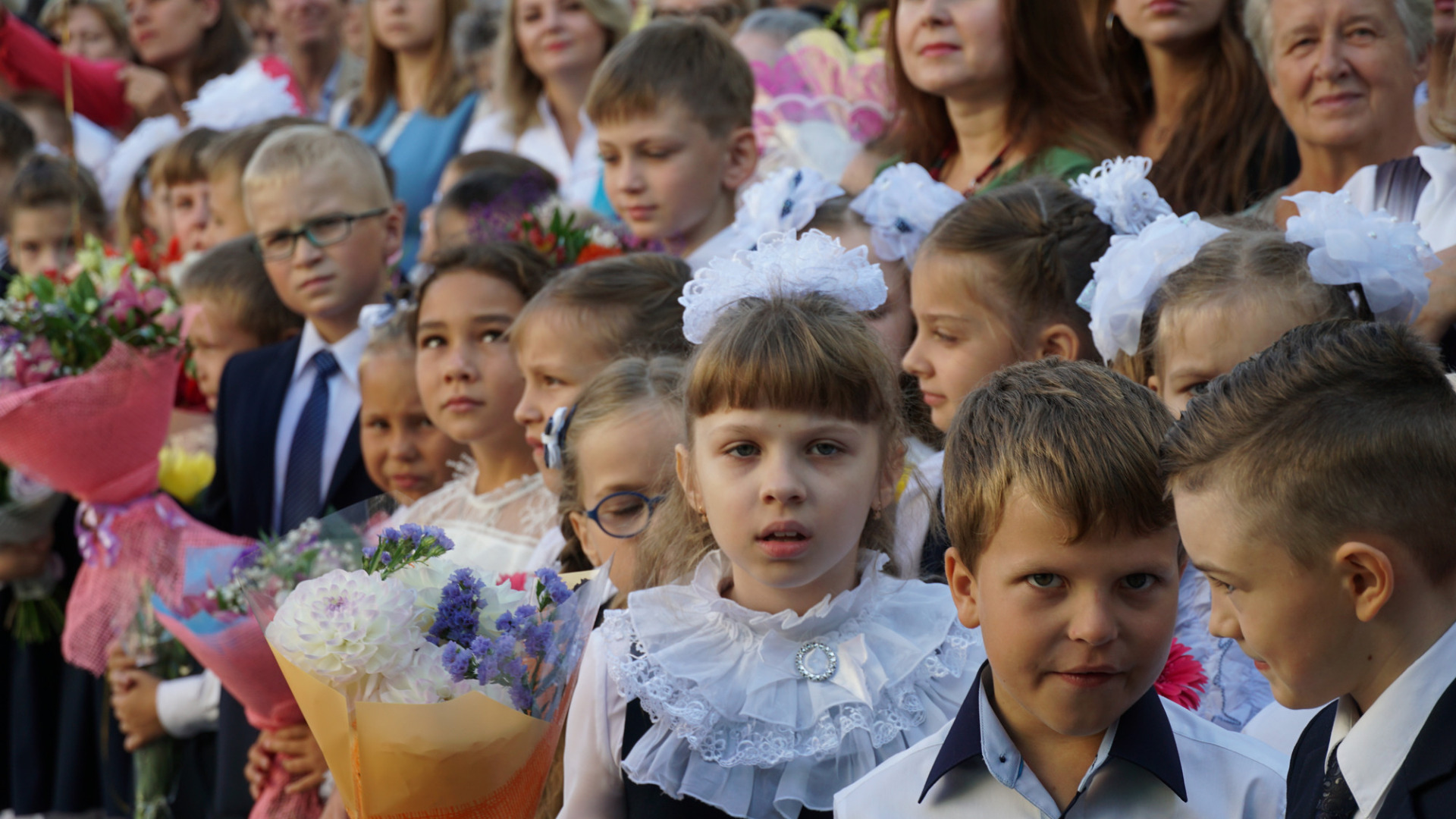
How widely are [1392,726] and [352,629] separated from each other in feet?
4.50

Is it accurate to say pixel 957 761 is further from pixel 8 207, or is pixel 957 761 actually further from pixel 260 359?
pixel 8 207

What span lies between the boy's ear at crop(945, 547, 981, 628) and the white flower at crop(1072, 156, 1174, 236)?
1.29 m

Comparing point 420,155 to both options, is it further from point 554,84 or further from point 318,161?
point 318,161

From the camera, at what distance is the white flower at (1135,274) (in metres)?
2.80

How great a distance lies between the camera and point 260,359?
16.9 feet

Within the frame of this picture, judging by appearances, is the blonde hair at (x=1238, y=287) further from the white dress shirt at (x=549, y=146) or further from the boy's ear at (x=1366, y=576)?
the white dress shirt at (x=549, y=146)

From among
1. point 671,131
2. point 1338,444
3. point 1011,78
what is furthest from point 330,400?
point 1338,444

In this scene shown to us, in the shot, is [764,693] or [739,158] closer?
[764,693]

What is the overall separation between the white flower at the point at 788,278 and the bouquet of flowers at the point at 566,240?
1537 mm

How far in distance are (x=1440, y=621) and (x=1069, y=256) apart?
1624 mm

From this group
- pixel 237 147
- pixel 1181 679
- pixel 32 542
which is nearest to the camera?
pixel 1181 679

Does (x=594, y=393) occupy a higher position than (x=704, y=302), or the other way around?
(x=704, y=302)

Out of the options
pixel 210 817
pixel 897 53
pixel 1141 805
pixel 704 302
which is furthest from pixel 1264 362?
pixel 210 817

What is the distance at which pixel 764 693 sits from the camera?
8.34 ft
